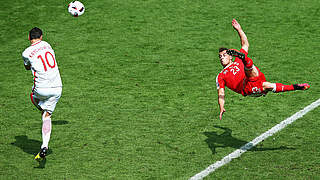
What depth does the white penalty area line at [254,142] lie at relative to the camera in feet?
27.1

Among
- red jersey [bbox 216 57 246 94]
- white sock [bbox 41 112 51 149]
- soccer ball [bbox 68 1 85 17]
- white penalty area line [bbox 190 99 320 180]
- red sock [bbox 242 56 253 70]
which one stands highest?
soccer ball [bbox 68 1 85 17]

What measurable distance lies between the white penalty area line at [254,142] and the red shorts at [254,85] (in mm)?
1066

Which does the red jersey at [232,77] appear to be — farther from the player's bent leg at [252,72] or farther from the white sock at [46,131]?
the white sock at [46,131]

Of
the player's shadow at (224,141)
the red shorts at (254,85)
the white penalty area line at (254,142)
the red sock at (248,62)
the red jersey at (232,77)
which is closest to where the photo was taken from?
the white penalty area line at (254,142)

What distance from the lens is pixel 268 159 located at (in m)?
8.59

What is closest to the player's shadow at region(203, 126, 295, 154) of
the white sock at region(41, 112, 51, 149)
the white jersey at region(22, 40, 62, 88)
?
the white sock at region(41, 112, 51, 149)

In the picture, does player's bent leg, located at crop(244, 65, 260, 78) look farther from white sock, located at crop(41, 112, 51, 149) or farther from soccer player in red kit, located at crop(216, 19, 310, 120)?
white sock, located at crop(41, 112, 51, 149)

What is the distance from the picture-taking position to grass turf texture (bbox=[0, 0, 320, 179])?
8602 millimetres

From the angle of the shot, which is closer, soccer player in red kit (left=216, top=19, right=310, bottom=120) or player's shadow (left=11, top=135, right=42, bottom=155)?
soccer player in red kit (left=216, top=19, right=310, bottom=120)

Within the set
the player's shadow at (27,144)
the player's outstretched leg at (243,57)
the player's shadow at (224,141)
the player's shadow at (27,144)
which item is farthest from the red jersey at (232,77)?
the player's shadow at (27,144)

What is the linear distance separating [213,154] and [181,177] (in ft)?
3.85

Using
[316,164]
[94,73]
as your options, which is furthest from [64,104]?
[316,164]

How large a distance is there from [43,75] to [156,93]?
3.95 m

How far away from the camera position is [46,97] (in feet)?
28.9
